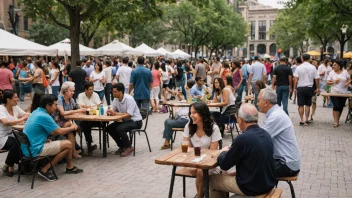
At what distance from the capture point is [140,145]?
30.0ft

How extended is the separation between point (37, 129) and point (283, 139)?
3.73 meters

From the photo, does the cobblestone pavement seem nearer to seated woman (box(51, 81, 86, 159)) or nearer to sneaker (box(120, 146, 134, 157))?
sneaker (box(120, 146, 134, 157))

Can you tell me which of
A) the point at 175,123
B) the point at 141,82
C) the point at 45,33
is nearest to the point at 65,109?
the point at 175,123

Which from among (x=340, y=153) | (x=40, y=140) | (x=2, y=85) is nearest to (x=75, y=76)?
(x=2, y=85)

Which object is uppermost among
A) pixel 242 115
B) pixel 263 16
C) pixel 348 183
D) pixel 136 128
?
pixel 263 16

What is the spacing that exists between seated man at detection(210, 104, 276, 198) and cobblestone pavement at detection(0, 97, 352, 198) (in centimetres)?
186

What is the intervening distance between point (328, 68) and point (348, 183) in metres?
11.1

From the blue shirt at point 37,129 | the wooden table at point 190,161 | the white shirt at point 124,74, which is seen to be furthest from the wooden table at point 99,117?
the white shirt at point 124,74

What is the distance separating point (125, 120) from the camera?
8.17m

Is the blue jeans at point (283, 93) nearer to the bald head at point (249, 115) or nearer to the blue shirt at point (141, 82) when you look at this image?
the blue shirt at point (141, 82)

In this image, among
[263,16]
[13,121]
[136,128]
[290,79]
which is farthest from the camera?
[263,16]

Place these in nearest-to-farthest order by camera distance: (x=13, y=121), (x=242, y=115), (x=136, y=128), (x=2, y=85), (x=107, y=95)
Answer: (x=242, y=115)
(x=13, y=121)
(x=136, y=128)
(x=2, y=85)
(x=107, y=95)

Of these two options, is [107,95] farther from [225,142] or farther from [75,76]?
[225,142]

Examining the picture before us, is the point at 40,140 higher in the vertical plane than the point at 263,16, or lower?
lower
